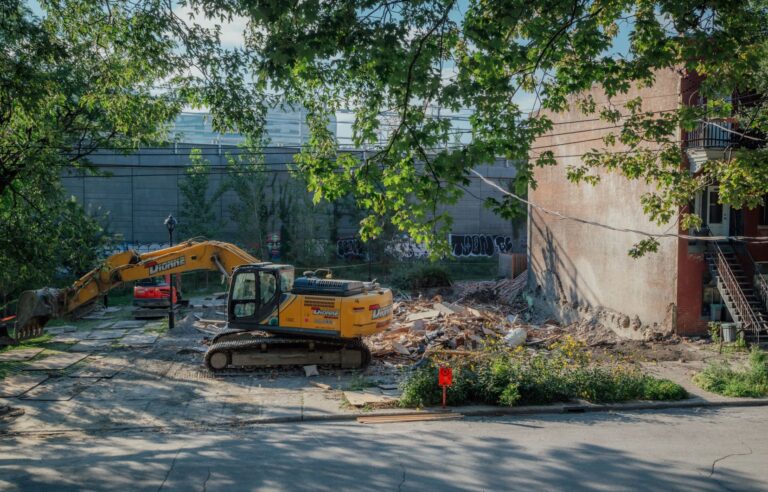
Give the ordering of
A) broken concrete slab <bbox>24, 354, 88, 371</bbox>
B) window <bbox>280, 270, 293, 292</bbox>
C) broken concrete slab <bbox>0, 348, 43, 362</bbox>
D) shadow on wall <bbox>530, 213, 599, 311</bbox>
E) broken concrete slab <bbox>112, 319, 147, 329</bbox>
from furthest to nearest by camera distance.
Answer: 1. shadow on wall <bbox>530, 213, 599, 311</bbox>
2. broken concrete slab <bbox>112, 319, 147, 329</bbox>
3. broken concrete slab <bbox>0, 348, 43, 362</bbox>
4. broken concrete slab <bbox>24, 354, 88, 371</bbox>
5. window <bbox>280, 270, 293, 292</bbox>

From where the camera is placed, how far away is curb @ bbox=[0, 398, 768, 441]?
11398 millimetres

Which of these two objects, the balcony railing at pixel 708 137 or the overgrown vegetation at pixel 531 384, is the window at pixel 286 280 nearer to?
the overgrown vegetation at pixel 531 384

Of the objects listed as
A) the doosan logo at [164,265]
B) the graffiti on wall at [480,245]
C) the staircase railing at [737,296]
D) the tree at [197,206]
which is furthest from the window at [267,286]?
the graffiti on wall at [480,245]

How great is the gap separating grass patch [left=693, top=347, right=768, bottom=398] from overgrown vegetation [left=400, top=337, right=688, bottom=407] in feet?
3.40

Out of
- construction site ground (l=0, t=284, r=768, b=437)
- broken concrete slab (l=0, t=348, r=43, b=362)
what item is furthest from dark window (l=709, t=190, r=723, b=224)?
broken concrete slab (l=0, t=348, r=43, b=362)

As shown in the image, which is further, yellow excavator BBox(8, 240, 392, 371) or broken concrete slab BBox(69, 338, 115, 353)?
broken concrete slab BBox(69, 338, 115, 353)

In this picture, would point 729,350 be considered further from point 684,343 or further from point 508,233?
point 508,233

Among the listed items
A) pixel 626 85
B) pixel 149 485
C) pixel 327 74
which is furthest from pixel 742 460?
pixel 327 74

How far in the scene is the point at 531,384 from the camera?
Result: 1274 centimetres

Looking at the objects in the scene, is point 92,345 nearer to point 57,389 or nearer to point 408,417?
point 57,389

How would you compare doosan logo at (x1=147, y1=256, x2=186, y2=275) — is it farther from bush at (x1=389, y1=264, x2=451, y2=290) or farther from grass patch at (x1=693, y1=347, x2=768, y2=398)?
bush at (x1=389, y1=264, x2=451, y2=290)

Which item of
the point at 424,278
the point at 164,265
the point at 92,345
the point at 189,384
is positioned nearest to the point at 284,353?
the point at 189,384

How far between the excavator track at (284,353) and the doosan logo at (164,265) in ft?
A: 9.08

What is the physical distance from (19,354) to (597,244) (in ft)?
62.4
